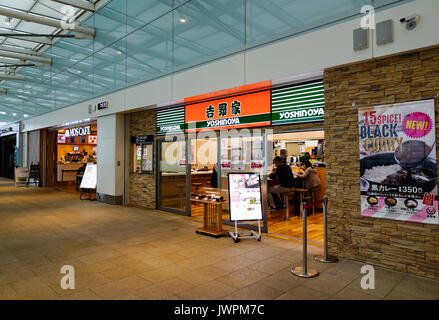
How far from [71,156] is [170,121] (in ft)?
36.7

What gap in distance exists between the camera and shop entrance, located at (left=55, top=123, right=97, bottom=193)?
611 inches

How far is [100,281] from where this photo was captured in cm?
361

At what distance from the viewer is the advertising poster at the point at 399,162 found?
3779 mm

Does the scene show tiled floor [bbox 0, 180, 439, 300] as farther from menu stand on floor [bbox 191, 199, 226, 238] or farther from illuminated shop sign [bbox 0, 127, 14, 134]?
illuminated shop sign [bbox 0, 127, 14, 134]

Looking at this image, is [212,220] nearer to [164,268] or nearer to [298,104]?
[164,268]

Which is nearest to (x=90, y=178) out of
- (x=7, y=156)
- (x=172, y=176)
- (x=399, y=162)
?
(x=172, y=176)

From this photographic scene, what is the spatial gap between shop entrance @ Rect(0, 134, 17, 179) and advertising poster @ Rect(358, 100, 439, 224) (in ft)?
77.1

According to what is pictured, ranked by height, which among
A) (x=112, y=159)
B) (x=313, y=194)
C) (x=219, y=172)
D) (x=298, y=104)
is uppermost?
(x=298, y=104)

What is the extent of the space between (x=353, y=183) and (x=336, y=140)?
700 mm

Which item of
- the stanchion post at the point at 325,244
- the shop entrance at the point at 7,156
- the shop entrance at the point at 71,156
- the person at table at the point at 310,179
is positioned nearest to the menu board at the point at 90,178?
the shop entrance at the point at 71,156

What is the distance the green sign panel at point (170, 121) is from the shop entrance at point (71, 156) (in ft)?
22.5

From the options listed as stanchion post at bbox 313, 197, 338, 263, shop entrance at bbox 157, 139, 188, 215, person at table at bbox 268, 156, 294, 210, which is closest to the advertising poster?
stanchion post at bbox 313, 197, 338, 263

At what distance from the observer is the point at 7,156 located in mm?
22438
